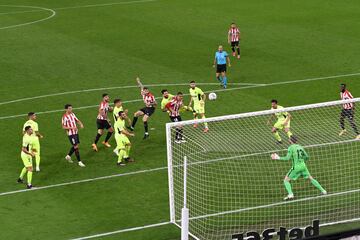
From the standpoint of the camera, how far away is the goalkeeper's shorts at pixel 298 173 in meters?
23.4

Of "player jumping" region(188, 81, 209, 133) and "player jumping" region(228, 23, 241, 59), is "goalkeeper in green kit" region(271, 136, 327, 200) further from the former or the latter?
"player jumping" region(228, 23, 241, 59)

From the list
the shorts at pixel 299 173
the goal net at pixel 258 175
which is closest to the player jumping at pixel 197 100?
the goal net at pixel 258 175

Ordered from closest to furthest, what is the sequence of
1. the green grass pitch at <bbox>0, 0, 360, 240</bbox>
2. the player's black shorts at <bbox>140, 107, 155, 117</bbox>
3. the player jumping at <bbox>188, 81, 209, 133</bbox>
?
the green grass pitch at <bbox>0, 0, 360, 240</bbox> < the player's black shorts at <bbox>140, 107, 155, 117</bbox> < the player jumping at <bbox>188, 81, 209, 133</bbox>

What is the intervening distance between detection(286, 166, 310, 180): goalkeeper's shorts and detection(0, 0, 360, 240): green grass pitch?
6.25ft

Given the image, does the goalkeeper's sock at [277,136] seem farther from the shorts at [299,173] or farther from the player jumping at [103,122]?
the player jumping at [103,122]

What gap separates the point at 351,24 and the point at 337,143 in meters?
22.1

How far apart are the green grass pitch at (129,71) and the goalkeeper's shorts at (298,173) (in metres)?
1.91

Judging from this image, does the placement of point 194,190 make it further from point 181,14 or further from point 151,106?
point 181,14

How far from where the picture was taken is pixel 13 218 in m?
23.6

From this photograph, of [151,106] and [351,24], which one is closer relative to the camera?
[151,106]

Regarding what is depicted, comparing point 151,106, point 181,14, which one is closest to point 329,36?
point 181,14

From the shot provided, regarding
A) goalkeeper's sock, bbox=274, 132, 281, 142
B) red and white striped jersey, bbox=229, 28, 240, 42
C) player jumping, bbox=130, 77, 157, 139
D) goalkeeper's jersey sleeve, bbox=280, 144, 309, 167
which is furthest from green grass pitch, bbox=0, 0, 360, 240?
goalkeeper's sock, bbox=274, 132, 281, 142

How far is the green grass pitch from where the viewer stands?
79.5ft

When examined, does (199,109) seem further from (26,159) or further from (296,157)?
(296,157)
